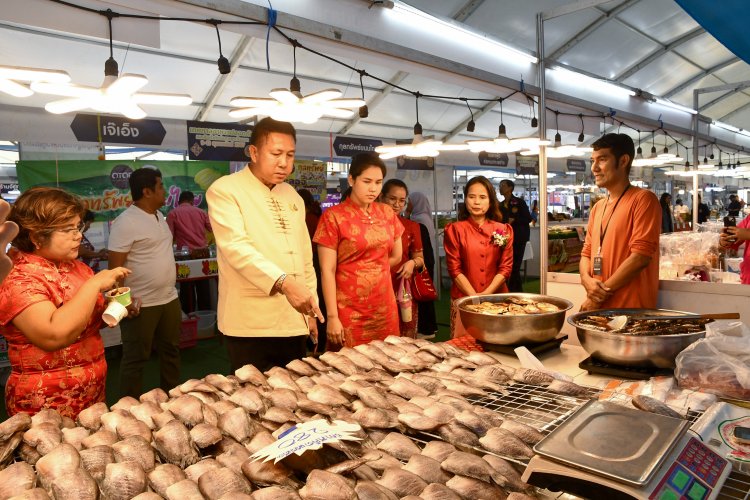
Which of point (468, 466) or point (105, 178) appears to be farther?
point (105, 178)

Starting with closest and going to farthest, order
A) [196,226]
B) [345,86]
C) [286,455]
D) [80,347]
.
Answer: [286,455] → [80,347] → [196,226] → [345,86]

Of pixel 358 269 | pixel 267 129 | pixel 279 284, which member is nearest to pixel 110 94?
pixel 267 129

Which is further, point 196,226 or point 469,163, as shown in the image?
point 469,163

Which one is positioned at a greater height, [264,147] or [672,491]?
[264,147]

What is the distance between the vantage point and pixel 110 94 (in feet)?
8.55

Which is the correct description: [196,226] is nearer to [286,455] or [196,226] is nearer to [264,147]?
[264,147]

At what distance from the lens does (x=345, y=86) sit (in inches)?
367

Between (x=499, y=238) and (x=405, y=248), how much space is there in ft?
3.63

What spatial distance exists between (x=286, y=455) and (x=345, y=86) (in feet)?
29.4

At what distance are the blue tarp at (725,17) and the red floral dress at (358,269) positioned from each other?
78.3 inches

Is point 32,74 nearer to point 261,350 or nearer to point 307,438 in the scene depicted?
point 261,350

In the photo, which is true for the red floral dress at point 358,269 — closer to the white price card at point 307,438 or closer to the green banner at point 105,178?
the white price card at point 307,438

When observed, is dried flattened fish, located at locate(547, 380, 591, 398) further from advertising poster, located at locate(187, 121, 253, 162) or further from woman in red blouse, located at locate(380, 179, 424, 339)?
advertising poster, located at locate(187, 121, 253, 162)

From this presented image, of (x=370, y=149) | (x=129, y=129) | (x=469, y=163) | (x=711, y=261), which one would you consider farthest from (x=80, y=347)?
(x=469, y=163)
